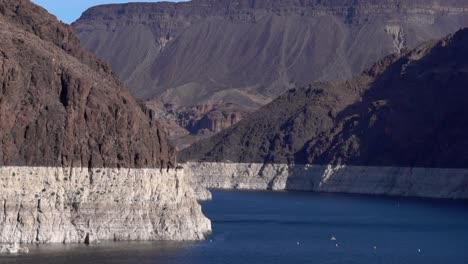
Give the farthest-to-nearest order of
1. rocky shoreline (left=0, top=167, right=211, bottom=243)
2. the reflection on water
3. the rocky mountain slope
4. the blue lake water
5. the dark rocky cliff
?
the dark rocky cliff → the blue lake water → the rocky mountain slope → rocky shoreline (left=0, top=167, right=211, bottom=243) → the reflection on water

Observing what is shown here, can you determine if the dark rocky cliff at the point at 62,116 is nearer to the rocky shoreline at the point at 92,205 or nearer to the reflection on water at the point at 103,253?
the rocky shoreline at the point at 92,205

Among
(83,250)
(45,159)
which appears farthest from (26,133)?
(83,250)

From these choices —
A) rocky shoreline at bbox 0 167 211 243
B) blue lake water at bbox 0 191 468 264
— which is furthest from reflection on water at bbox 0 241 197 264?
rocky shoreline at bbox 0 167 211 243

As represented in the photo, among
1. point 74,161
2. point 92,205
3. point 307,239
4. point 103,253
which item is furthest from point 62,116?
point 307,239

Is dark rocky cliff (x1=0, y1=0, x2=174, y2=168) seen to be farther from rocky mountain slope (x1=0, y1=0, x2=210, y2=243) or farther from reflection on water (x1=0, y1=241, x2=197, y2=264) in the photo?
reflection on water (x1=0, y1=241, x2=197, y2=264)

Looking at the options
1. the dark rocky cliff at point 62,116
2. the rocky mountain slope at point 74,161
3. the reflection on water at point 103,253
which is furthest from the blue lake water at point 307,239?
the dark rocky cliff at point 62,116

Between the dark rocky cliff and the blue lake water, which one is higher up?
the dark rocky cliff
